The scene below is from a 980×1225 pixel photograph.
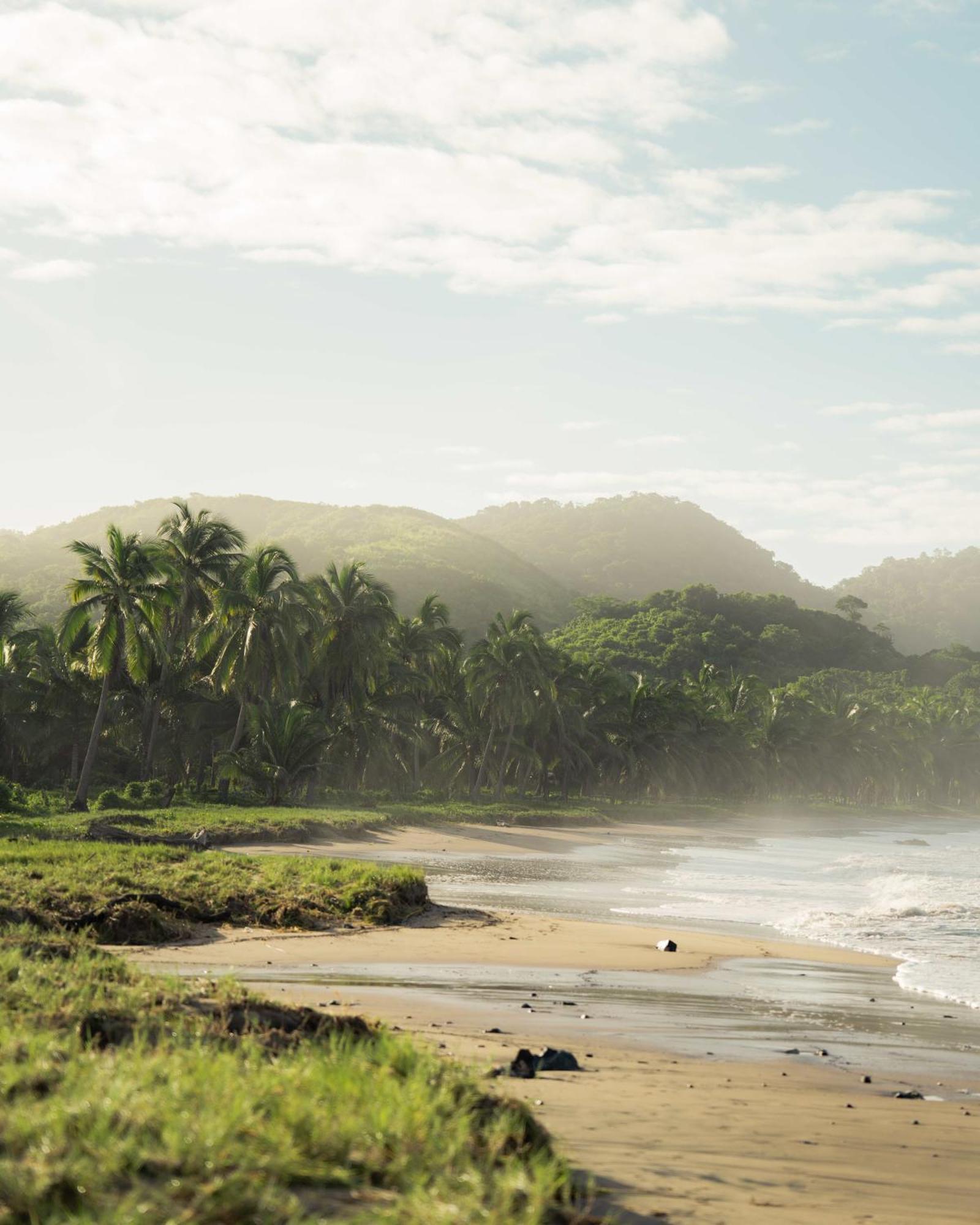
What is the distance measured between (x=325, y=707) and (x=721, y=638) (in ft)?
276

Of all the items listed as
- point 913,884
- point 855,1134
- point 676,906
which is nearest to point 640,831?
point 913,884

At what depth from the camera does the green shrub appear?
36.3 meters

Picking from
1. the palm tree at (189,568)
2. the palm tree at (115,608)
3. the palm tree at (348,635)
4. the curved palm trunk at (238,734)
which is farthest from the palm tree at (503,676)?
the palm tree at (115,608)

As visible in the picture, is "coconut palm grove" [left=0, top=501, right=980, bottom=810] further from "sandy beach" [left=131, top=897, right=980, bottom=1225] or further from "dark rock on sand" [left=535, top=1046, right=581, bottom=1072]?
"dark rock on sand" [left=535, top=1046, right=581, bottom=1072]

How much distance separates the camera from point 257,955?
12312 mm

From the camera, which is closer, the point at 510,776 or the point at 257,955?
the point at 257,955

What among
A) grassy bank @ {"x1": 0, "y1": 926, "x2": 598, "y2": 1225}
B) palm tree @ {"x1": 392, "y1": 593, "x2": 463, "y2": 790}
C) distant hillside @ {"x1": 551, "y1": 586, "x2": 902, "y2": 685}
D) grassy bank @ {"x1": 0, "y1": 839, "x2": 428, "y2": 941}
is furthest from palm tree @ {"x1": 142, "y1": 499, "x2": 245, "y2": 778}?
distant hillside @ {"x1": 551, "y1": 586, "x2": 902, "y2": 685}

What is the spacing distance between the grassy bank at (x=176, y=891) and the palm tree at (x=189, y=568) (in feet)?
85.3

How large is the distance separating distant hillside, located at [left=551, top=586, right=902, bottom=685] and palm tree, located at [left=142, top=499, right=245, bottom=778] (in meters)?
62.0

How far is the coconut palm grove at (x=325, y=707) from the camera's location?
4169 cm

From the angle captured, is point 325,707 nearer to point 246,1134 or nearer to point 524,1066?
point 524,1066

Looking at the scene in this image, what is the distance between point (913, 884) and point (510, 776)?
45.8 m

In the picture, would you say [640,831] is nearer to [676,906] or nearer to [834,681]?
[676,906]

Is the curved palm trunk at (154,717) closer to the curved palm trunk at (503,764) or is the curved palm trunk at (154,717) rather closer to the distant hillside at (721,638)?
the curved palm trunk at (503,764)
